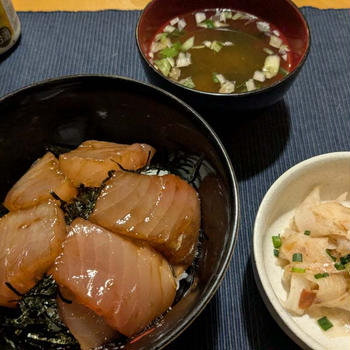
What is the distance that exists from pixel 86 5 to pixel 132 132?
3.42ft

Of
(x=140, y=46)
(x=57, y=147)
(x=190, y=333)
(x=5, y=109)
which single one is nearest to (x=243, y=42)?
(x=140, y=46)

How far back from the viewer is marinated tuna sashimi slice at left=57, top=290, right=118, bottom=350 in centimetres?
98

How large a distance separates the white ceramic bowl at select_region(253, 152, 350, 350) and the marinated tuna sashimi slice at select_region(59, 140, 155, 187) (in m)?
0.41

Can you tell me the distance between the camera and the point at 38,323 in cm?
104

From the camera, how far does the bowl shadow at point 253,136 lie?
153 cm

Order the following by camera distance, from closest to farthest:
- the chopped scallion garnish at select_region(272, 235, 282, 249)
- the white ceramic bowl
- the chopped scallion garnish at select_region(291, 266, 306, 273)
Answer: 1. the white ceramic bowl
2. the chopped scallion garnish at select_region(291, 266, 306, 273)
3. the chopped scallion garnish at select_region(272, 235, 282, 249)

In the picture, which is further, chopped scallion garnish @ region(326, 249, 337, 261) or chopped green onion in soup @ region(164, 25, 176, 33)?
chopped green onion in soup @ region(164, 25, 176, 33)

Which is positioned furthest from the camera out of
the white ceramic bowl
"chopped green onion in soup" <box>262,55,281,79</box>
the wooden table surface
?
the wooden table surface

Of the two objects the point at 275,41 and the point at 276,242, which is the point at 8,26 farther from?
the point at 276,242

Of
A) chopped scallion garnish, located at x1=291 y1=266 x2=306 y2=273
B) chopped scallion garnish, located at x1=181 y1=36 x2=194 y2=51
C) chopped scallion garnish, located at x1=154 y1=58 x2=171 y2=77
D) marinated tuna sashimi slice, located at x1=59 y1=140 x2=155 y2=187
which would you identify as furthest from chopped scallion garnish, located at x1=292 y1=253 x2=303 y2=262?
chopped scallion garnish, located at x1=181 y1=36 x2=194 y2=51

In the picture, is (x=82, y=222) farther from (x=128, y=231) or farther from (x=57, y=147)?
(x=57, y=147)

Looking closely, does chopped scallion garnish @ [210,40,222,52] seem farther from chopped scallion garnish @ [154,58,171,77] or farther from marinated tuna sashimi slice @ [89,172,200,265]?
marinated tuna sashimi slice @ [89,172,200,265]

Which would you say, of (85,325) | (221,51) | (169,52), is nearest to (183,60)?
(169,52)

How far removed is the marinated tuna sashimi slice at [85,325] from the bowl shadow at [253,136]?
759 millimetres
